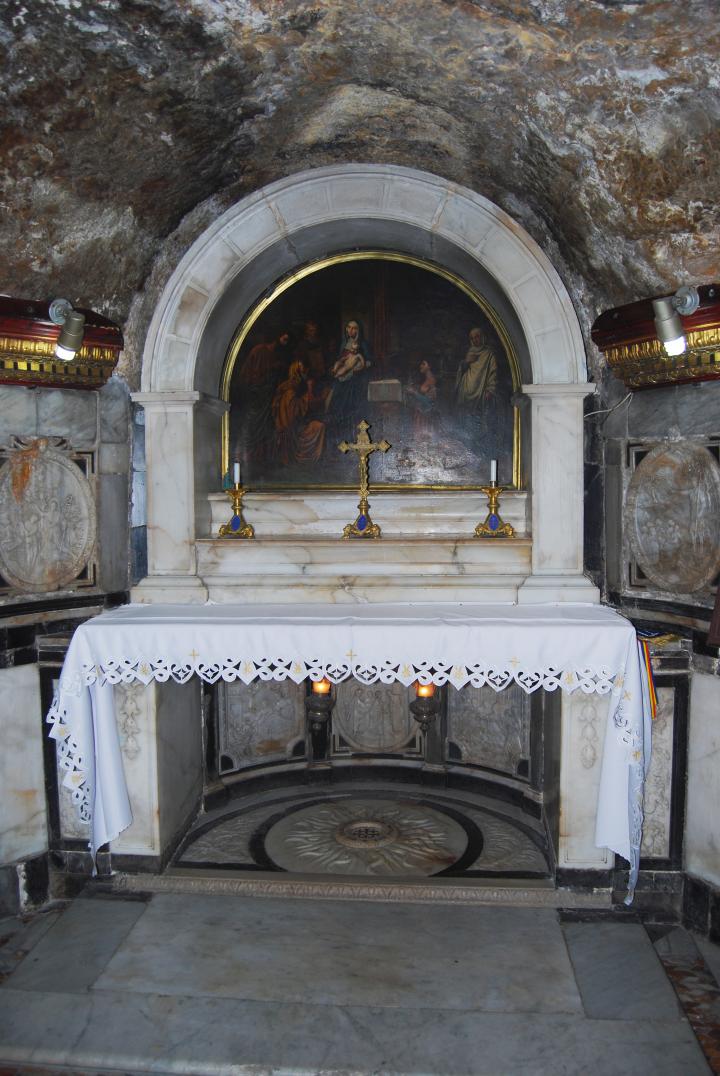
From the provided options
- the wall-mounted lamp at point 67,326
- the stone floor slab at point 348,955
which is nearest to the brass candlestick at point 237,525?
the wall-mounted lamp at point 67,326

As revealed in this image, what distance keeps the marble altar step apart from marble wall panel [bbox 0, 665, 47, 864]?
0.54 metres

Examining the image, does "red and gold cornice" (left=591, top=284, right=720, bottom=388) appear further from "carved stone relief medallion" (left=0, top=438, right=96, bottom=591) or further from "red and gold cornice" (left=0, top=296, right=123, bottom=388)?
"carved stone relief medallion" (left=0, top=438, right=96, bottom=591)

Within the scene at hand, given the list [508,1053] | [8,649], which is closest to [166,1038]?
[508,1053]

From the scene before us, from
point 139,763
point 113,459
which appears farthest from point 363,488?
point 139,763

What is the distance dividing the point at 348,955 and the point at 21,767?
7.30ft

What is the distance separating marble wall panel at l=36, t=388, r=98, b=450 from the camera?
5.27m

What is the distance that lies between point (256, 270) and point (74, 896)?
13.8 ft

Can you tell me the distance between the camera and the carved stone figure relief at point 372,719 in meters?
6.94

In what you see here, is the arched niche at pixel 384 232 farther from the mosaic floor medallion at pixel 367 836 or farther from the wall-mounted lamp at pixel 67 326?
the mosaic floor medallion at pixel 367 836

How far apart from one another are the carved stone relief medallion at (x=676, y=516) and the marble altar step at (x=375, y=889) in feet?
6.39

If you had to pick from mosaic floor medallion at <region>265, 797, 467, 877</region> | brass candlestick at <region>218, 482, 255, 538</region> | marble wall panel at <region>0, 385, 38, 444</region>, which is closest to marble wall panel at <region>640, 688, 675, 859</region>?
mosaic floor medallion at <region>265, 797, 467, 877</region>

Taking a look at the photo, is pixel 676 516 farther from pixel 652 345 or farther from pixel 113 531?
pixel 113 531

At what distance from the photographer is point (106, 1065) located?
3791 mm

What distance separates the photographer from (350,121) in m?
5.03
